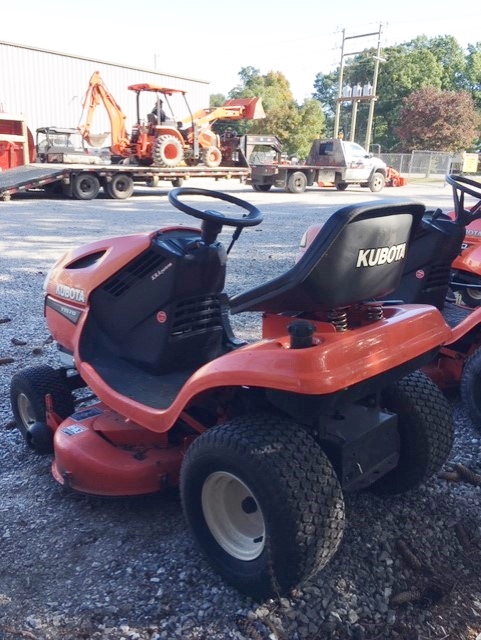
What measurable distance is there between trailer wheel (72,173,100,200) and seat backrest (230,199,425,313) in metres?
15.7

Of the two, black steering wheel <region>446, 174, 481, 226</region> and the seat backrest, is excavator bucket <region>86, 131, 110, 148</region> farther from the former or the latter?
the seat backrest

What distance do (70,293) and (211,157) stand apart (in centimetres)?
1880

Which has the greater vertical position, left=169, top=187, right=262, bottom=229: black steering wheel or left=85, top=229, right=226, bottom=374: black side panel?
left=169, top=187, right=262, bottom=229: black steering wheel

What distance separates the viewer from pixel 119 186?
18.0 m

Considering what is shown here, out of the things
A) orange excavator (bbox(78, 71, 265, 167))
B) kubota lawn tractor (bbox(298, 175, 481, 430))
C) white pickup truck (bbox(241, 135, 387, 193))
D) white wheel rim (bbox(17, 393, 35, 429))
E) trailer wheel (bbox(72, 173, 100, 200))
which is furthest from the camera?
white pickup truck (bbox(241, 135, 387, 193))

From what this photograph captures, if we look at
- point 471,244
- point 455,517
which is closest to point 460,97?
point 471,244

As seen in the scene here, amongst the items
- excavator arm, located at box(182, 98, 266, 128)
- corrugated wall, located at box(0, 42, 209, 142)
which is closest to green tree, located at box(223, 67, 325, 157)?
corrugated wall, located at box(0, 42, 209, 142)

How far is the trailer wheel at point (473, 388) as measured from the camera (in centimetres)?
349

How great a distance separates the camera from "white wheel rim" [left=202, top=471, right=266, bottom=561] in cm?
226

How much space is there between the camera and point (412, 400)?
8.71 ft

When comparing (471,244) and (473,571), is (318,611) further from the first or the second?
(471,244)

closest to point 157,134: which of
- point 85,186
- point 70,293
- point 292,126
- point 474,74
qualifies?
point 85,186

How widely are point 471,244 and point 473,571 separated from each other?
3451 mm

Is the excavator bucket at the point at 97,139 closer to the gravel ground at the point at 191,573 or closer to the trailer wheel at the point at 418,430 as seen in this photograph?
the gravel ground at the point at 191,573
